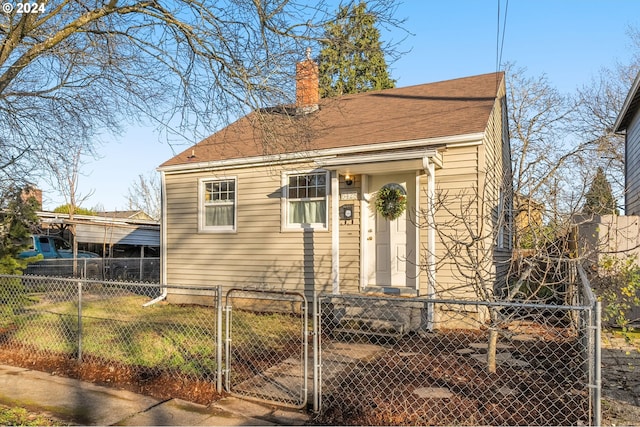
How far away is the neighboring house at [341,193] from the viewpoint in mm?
7957

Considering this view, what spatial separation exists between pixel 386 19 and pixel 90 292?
12.6 metres

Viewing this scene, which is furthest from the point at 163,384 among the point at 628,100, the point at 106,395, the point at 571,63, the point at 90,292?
the point at 571,63

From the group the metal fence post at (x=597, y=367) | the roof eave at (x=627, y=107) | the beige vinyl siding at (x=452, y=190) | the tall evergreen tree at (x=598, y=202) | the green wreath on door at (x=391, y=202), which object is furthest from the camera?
the roof eave at (x=627, y=107)

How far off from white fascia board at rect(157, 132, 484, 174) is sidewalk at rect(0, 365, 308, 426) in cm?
362

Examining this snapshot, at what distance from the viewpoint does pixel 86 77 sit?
702 cm

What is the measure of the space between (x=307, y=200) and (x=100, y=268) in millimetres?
9713

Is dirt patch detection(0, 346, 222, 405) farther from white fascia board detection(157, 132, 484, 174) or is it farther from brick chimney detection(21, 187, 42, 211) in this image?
white fascia board detection(157, 132, 484, 174)

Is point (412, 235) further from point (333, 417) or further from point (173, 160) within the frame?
point (173, 160)

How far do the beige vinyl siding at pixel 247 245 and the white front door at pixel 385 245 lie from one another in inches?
35.6

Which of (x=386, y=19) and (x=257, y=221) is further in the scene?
(x=257, y=221)

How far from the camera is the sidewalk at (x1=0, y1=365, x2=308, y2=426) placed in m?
3.93

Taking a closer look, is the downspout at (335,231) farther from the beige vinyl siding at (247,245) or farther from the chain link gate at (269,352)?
the chain link gate at (269,352)

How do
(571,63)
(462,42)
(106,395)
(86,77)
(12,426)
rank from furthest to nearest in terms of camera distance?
(571,63) → (462,42) → (86,77) → (106,395) → (12,426)

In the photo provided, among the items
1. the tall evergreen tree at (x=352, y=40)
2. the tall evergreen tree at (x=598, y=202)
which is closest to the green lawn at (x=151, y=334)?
the tall evergreen tree at (x=352, y=40)
